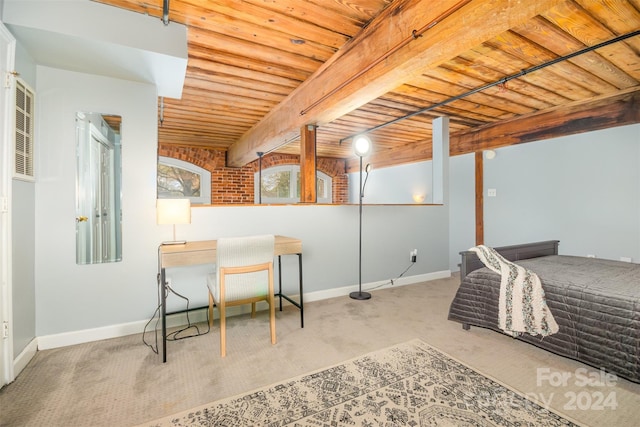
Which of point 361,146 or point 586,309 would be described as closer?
point 586,309

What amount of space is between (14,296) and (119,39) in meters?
1.81

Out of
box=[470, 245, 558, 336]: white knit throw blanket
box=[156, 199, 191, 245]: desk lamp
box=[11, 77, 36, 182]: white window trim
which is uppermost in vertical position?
box=[11, 77, 36, 182]: white window trim

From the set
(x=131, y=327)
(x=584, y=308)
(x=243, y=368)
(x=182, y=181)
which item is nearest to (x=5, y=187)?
(x=131, y=327)

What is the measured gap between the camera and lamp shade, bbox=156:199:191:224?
7.71ft

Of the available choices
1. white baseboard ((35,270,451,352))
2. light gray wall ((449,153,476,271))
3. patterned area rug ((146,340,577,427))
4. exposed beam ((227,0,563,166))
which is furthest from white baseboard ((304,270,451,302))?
exposed beam ((227,0,563,166))

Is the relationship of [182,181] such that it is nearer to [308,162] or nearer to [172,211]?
[308,162]

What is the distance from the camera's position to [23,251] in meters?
2.05

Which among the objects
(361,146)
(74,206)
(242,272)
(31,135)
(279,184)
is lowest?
(242,272)

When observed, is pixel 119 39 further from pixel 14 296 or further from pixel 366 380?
pixel 366 380

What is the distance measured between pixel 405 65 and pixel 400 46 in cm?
13

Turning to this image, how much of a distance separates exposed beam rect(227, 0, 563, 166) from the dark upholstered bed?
1.69 meters

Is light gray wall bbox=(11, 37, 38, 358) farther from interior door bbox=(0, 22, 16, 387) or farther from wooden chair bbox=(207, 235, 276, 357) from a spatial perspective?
wooden chair bbox=(207, 235, 276, 357)

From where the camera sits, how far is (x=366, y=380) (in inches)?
72.2

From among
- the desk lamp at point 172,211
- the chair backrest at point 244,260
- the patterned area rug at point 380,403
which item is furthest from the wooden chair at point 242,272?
the patterned area rug at point 380,403
